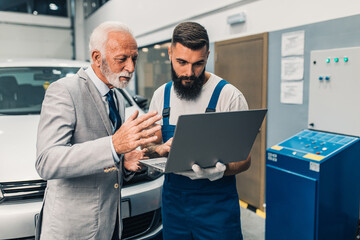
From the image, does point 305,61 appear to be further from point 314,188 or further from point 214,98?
point 214,98

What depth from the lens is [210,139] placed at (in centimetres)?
113

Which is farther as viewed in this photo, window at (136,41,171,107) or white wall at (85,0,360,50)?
window at (136,41,171,107)

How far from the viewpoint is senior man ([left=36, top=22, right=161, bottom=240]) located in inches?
39.6

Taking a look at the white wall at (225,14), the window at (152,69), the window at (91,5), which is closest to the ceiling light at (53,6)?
the window at (91,5)

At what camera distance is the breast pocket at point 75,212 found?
3.81 feet

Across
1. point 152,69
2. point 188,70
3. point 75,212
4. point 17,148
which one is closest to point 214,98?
point 188,70

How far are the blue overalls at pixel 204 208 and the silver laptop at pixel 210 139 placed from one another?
0.21m

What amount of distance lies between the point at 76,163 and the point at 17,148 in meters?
1.21

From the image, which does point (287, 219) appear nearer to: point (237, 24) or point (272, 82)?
point (272, 82)

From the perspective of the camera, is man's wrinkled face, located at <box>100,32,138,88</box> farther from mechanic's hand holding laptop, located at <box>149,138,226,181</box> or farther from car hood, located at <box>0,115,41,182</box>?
car hood, located at <box>0,115,41,182</box>

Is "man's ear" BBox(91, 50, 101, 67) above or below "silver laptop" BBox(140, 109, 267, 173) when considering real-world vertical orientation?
above

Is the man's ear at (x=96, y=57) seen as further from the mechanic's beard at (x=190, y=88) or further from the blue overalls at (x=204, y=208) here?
the blue overalls at (x=204, y=208)

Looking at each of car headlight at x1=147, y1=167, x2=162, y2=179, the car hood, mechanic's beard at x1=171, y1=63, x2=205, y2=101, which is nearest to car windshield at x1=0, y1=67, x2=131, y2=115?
the car hood

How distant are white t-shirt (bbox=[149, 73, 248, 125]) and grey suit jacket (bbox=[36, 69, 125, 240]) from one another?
446 mm
